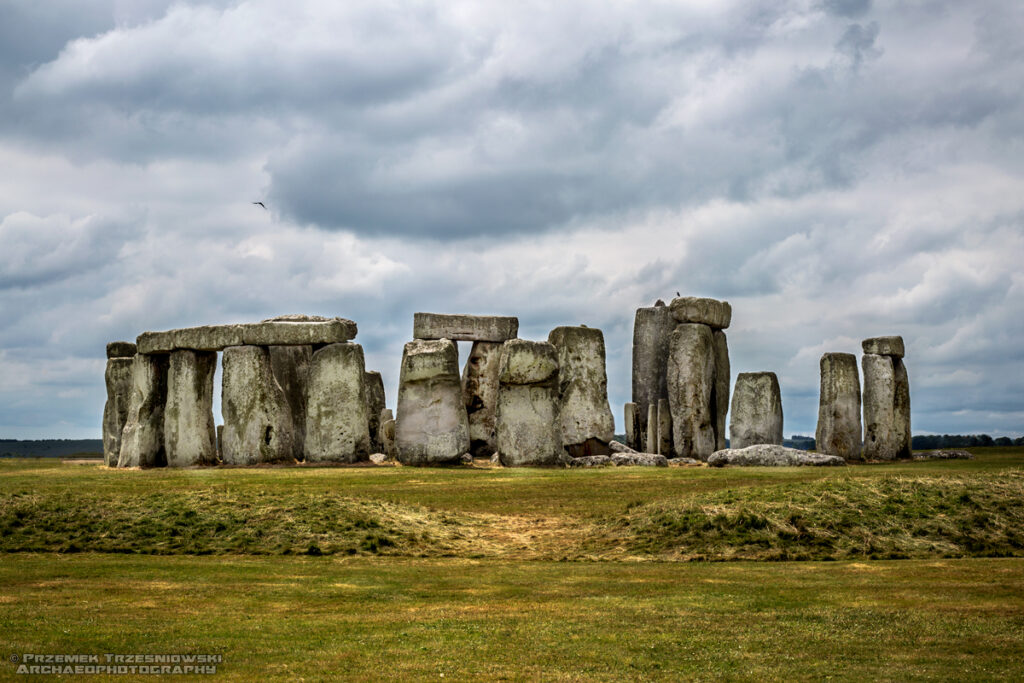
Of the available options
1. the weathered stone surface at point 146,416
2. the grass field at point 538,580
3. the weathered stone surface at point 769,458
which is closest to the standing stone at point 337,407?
the weathered stone surface at point 146,416

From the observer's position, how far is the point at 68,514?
15.2 m

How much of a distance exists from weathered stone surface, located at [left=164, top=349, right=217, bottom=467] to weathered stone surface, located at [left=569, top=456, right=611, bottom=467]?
9607 mm

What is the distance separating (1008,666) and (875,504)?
22.6 ft

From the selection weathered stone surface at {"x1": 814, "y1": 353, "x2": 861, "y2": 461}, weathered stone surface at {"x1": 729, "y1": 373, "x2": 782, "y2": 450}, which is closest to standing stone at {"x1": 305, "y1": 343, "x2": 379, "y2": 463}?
weathered stone surface at {"x1": 729, "y1": 373, "x2": 782, "y2": 450}

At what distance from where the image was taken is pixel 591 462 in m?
27.3

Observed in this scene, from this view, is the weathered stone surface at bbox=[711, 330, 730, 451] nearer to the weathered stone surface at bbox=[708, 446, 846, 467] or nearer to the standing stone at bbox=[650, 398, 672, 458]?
the standing stone at bbox=[650, 398, 672, 458]

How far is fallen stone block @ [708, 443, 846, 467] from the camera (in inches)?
1056

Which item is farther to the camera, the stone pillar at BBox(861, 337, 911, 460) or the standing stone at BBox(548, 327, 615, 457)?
the stone pillar at BBox(861, 337, 911, 460)

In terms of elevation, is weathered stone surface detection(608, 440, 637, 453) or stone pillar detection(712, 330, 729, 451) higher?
stone pillar detection(712, 330, 729, 451)

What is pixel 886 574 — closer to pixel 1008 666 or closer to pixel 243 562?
pixel 1008 666

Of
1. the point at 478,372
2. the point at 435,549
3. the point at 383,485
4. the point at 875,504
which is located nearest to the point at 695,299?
the point at 478,372

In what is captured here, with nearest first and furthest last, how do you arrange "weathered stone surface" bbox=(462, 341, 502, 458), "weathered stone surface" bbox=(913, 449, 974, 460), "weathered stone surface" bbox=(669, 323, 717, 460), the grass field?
the grass field
"weathered stone surface" bbox=(913, 449, 974, 460)
"weathered stone surface" bbox=(669, 323, 717, 460)
"weathered stone surface" bbox=(462, 341, 502, 458)

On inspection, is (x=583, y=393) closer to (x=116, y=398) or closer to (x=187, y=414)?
(x=187, y=414)

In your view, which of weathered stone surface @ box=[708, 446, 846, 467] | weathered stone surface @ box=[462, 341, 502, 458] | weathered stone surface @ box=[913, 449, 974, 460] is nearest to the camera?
weathered stone surface @ box=[708, 446, 846, 467]
